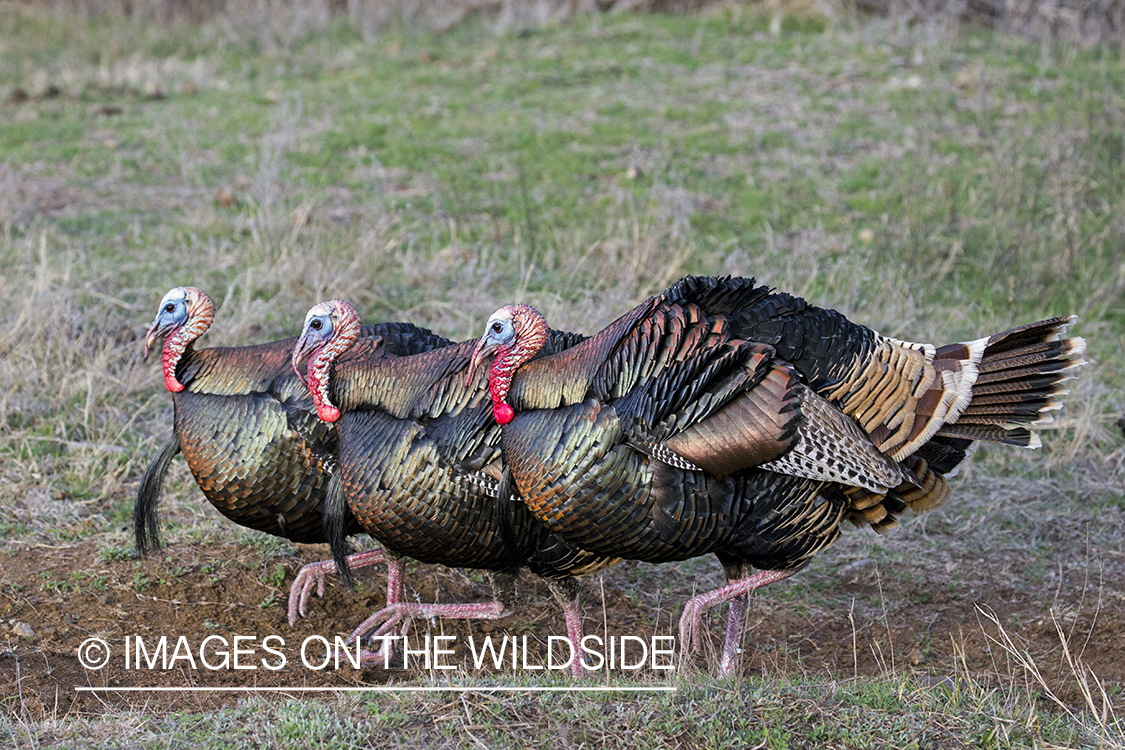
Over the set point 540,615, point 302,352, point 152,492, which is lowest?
point 540,615

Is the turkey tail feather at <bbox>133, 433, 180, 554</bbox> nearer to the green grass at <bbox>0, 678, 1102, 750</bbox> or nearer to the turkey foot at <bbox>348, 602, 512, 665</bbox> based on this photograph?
the turkey foot at <bbox>348, 602, 512, 665</bbox>

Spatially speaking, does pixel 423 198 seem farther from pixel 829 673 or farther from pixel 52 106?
pixel 829 673

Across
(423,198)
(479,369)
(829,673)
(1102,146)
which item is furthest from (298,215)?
(1102,146)

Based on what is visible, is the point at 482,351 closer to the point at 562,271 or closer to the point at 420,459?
the point at 420,459

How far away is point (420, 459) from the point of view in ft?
11.8

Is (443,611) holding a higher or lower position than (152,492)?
lower

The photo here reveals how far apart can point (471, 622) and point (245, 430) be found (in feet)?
3.71

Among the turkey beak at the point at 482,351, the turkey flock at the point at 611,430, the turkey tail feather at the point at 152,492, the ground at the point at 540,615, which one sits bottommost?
the ground at the point at 540,615

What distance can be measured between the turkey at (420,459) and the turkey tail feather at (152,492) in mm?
638

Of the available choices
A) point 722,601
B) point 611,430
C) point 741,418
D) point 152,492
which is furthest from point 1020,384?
point 152,492

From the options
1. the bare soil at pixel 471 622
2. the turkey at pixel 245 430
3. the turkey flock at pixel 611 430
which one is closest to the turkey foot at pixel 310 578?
the bare soil at pixel 471 622

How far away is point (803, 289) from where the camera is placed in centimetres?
658

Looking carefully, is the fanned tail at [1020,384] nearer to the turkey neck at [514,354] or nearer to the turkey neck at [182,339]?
the turkey neck at [514,354]

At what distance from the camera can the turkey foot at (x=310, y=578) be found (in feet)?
13.9
